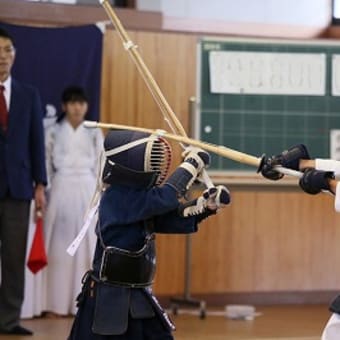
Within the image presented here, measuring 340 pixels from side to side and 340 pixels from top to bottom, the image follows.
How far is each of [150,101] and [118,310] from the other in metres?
3.24

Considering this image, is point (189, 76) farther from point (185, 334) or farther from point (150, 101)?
point (185, 334)

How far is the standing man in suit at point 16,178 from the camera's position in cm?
552

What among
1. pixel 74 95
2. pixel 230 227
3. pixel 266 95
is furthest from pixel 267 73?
pixel 74 95

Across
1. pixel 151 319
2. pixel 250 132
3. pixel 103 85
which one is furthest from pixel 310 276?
pixel 151 319

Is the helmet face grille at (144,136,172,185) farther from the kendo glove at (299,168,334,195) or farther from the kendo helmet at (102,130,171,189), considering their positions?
the kendo glove at (299,168,334,195)

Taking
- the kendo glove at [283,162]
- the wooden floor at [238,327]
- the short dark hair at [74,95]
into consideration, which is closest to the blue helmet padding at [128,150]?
the kendo glove at [283,162]

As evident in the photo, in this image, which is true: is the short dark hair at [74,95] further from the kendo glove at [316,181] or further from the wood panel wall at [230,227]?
the kendo glove at [316,181]

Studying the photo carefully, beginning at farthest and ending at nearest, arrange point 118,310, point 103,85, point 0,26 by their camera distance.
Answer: point 103,85 → point 0,26 → point 118,310

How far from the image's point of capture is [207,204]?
142 inches

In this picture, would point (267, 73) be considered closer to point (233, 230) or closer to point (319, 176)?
point (233, 230)

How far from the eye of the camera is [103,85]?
664 centimetres

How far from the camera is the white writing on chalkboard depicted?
6840 mm

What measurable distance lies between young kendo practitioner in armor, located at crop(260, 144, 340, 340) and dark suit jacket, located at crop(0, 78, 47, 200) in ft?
7.77

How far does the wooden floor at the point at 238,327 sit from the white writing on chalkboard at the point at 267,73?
63.1 inches
